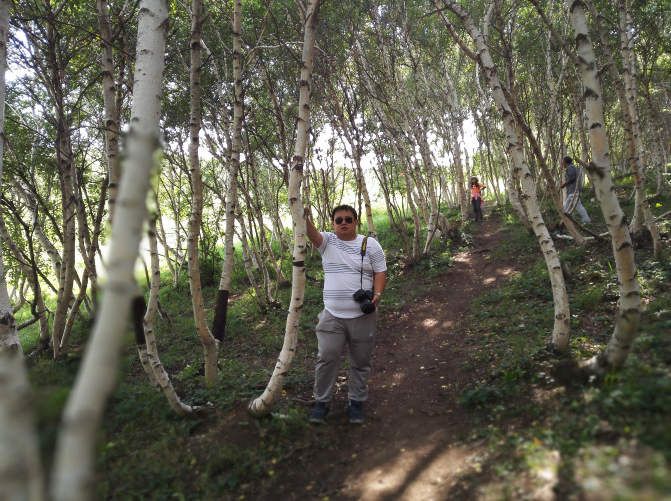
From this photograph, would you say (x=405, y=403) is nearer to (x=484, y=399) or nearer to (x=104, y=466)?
(x=484, y=399)

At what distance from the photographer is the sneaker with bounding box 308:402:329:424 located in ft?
13.1

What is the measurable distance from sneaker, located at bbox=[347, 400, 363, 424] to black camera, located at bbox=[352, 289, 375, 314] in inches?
36.4

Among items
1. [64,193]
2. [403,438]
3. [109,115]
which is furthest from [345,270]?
[64,193]

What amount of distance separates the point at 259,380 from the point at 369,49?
1108 centimetres

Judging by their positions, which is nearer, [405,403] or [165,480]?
[165,480]

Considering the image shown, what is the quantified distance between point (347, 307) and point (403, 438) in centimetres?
125

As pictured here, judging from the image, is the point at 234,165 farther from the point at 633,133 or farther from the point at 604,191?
the point at 633,133

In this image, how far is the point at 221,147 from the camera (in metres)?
11.2

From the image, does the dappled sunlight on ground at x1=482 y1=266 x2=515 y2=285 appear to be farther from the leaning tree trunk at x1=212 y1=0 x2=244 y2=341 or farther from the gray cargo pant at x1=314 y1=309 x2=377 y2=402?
the leaning tree trunk at x1=212 y1=0 x2=244 y2=341

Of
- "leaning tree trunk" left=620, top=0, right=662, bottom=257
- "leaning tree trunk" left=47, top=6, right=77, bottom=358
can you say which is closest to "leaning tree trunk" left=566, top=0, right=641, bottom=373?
"leaning tree trunk" left=620, top=0, right=662, bottom=257

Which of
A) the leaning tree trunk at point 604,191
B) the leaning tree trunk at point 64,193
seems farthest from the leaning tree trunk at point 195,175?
the leaning tree trunk at point 604,191

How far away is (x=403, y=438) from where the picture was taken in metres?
3.71

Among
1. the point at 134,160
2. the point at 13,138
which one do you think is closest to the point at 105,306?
the point at 134,160

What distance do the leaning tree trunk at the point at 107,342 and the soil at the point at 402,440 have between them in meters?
2.29
